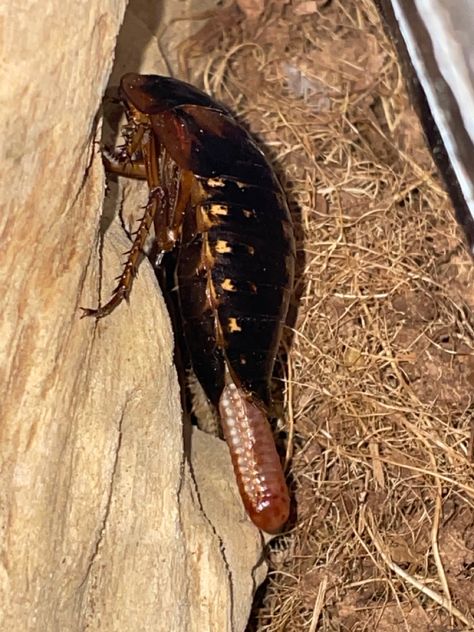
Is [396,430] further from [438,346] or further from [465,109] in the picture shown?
[465,109]

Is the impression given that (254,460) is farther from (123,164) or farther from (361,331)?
(123,164)

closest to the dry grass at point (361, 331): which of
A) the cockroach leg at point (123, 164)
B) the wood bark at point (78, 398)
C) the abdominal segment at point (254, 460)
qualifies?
the abdominal segment at point (254, 460)

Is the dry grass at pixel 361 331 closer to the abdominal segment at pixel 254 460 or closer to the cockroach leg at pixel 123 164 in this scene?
the abdominal segment at pixel 254 460

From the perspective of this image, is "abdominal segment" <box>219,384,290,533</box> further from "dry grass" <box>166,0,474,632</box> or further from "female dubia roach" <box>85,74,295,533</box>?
"dry grass" <box>166,0,474,632</box>

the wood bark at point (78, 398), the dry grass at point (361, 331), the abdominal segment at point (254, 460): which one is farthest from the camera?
the dry grass at point (361, 331)

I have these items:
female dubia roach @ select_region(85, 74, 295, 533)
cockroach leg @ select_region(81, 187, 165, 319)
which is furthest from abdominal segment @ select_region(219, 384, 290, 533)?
cockroach leg @ select_region(81, 187, 165, 319)
